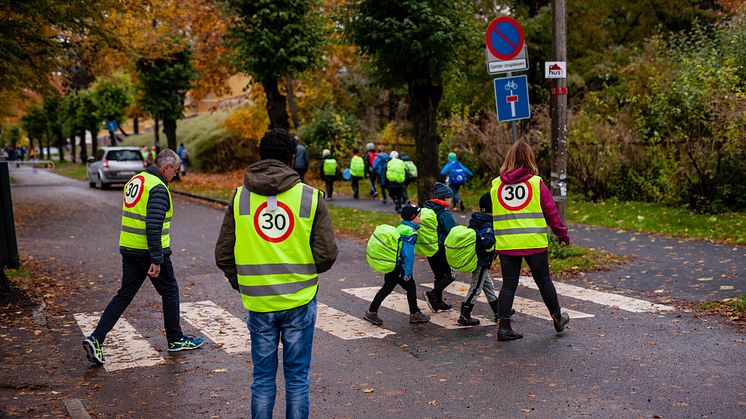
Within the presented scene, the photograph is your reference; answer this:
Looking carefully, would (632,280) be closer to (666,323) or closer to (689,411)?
(666,323)

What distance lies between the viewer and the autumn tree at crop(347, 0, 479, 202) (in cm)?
1432

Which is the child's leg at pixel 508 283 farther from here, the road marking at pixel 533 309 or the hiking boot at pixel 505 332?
the road marking at pixel 533 309

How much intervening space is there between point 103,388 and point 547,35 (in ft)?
62.5

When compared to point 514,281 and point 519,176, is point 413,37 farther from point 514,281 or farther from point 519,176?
point 514,281

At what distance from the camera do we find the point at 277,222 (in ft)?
14.5

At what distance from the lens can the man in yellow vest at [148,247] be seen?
22.7 feet

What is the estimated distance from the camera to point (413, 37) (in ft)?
47.7

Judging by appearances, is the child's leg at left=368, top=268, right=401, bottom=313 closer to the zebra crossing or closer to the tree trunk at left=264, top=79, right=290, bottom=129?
the zebra crossing

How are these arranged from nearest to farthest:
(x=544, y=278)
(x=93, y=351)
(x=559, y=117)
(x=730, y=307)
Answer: (x=93, y=351)
(x=544, y=278)
(x=730, y=307)
(x=559, y=117)

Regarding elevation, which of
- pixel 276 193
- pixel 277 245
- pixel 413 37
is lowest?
pixel 277 245

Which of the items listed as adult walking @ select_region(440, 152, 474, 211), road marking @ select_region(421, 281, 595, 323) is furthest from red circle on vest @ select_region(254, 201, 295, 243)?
adult walking @ select_region(440, 152, 474, 211)

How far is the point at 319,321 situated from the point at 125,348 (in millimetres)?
1958

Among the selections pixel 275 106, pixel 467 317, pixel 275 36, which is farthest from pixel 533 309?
pixel 275 106

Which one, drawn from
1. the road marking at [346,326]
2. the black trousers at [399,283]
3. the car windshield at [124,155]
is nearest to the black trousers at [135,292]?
the road marking at [346,326]
